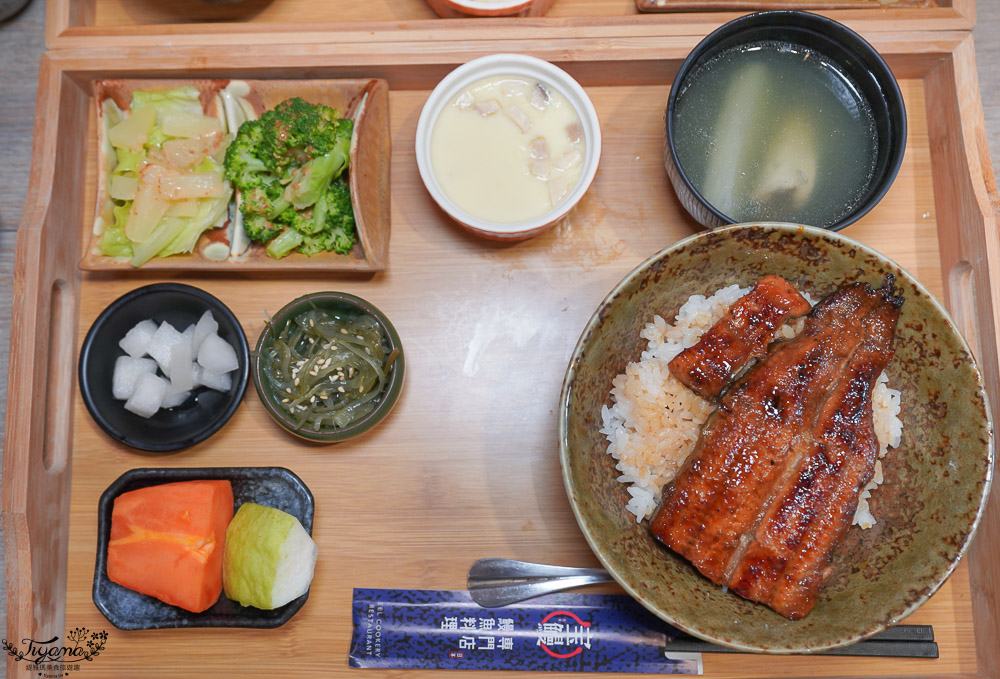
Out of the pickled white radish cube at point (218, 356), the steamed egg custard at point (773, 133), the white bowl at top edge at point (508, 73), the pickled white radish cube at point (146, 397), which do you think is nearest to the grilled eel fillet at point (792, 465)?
the steamed egg custard at point (773, 133)

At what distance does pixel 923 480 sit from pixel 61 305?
2754 mm

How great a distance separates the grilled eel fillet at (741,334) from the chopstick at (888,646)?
83cm

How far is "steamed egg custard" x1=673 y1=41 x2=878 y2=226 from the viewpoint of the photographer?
215 cm

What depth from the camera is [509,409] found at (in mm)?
2279

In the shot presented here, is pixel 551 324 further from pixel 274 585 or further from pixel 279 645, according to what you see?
pixel 279 645

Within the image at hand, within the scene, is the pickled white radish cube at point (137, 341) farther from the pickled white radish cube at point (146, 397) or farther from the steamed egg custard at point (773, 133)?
the steamed egg custard at point (773, 133)

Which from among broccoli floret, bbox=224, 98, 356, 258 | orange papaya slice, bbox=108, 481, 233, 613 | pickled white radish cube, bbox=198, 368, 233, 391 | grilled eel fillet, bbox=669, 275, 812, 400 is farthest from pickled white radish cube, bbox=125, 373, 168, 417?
grilled eel fillet, bbox=669, 275, 812, 400

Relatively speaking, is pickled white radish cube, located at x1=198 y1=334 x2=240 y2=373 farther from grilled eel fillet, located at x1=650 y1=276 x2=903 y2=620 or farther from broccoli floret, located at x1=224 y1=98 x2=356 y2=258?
grilled eel fillet, located at x1=650 y1=276 x2=903 y2=620

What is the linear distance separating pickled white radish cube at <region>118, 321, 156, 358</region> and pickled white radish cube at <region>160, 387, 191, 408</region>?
16cm

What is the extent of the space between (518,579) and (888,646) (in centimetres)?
115

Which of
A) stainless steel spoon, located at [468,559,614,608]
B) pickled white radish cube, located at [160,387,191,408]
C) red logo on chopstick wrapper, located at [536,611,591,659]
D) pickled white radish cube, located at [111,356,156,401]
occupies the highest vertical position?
pickled white radish cube, located at [111,356,156,401]

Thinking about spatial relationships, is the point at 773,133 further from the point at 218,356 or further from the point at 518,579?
the point at 218,356

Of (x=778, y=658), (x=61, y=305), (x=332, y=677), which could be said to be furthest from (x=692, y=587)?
(x=61, y=305)

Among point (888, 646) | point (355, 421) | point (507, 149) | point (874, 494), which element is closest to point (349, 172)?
point (507, 149)
